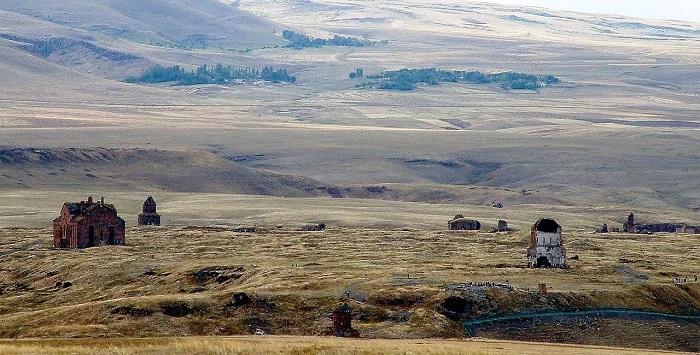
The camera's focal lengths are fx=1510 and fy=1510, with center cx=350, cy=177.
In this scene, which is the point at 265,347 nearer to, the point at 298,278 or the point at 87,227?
the point at 298,278

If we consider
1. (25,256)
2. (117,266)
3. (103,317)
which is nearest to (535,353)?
(103,317)

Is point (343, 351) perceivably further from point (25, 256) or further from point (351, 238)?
point (351, 238)

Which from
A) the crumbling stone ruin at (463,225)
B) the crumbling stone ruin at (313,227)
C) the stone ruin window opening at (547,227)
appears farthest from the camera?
the crumbling stone ruin at (463,225)

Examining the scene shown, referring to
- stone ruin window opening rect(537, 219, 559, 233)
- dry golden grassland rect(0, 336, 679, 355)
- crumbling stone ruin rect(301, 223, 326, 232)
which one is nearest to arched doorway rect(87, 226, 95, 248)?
crumbling stone ruin rect(301, 223, 326, 232)

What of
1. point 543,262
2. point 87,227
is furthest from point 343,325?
point 87,227

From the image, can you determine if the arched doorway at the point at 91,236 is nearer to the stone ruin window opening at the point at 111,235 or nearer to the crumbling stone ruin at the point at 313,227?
the stone ruin window opening at the point at 111,235

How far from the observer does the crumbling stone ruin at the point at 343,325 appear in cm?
7256

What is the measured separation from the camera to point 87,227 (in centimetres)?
11912

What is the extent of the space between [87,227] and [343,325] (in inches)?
1976

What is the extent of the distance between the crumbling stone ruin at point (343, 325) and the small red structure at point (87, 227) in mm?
47924

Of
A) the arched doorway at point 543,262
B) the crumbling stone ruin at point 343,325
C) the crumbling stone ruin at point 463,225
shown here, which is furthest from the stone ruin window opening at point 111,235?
the crumbling stone ruin at point 343,325

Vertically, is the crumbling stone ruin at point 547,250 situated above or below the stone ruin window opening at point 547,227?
below

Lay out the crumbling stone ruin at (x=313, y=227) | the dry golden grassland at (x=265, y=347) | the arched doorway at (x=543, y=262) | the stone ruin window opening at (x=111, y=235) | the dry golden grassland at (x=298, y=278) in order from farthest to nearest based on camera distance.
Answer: the crumbling stone ruin at (x=313, y=227), the stone ruin window opening at (x=111, y=235), the arched doorway at (x=543, y=262), the dry golden grassland at (x=298, y=278), the dry golden grassland at (x=265, y=347)

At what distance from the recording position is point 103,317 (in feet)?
247
